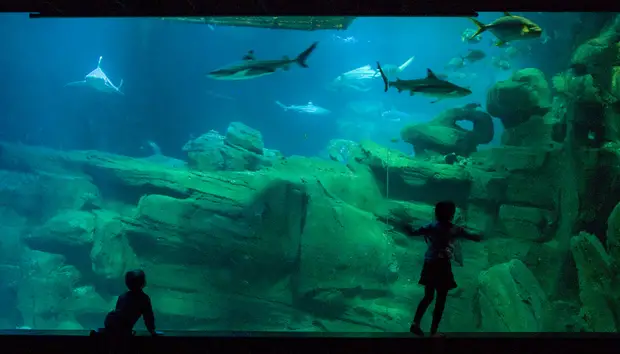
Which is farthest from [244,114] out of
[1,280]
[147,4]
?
[147,4]

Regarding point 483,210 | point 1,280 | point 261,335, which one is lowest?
point 1,280

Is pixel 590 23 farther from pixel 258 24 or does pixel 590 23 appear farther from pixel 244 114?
pixel 244 114

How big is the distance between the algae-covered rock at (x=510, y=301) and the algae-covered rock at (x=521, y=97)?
11.5 ft

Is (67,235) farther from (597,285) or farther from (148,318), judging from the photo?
(597,285)

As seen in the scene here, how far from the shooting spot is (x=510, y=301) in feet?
18.3

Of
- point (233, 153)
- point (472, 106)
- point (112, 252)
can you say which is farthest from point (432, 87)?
point (112, 252)

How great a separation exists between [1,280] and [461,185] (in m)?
12.7

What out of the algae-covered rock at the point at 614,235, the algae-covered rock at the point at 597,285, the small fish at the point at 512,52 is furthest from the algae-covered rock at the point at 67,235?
the small fish at the point at 512,52

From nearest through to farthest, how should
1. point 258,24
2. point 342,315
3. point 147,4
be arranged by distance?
point 147,4
point 258,24
point 342,315

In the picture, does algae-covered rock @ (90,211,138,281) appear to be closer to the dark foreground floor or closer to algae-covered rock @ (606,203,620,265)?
the dark foreground floor

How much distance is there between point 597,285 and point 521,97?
398cm

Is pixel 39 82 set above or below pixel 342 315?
above

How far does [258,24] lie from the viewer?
6086mm

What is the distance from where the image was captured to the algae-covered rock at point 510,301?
5.46 metres
